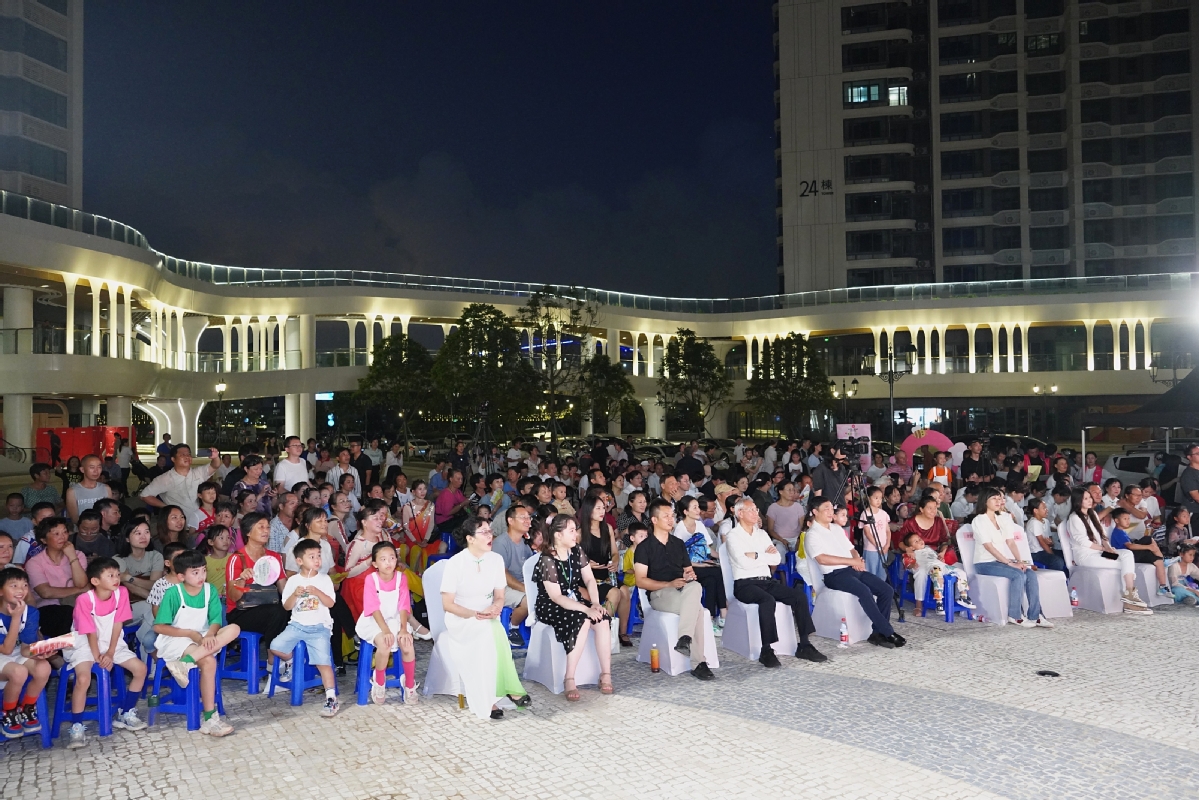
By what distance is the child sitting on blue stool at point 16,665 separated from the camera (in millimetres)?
5543

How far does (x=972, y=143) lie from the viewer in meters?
55.0

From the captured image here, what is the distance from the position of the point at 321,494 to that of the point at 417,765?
557 cm

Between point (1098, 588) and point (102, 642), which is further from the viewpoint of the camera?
point (1098, 588)

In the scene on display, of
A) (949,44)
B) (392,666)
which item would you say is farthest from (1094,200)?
(392,666)

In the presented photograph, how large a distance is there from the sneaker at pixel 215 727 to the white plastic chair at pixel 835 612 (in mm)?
5179

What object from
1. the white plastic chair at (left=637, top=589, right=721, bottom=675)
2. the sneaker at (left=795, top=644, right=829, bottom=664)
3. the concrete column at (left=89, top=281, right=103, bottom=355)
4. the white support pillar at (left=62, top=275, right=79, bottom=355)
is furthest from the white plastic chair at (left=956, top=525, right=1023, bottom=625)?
the concrete column at (left=89, top=281, right=103, bottom=355)

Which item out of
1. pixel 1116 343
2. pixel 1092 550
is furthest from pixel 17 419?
pixel 1116 343

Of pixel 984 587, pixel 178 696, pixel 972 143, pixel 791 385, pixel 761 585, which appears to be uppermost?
pixel 972 143

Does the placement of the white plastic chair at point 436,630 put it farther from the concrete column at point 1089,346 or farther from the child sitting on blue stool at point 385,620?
the concrete column at point 1089,346

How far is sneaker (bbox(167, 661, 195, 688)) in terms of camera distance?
19.3ft

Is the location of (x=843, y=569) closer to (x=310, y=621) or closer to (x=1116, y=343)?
(x=310, y=621)

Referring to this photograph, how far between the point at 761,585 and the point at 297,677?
151 inches

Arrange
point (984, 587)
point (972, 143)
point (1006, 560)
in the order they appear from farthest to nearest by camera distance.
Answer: point (972, 143)
point (984, 587)
point (1006, 560)

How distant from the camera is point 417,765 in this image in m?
5.31
